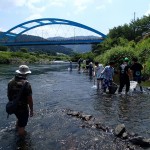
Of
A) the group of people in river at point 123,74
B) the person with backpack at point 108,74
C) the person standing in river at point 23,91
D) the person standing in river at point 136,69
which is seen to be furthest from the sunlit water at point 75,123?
the person standing in river at point 136,69

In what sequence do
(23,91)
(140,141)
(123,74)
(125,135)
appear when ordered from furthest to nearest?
(123,74), (125,135), (140,141), (23,91)

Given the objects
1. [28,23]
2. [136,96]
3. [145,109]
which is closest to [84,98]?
[136,96]

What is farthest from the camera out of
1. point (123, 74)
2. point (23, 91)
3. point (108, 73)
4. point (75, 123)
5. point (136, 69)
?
point (136, 69)

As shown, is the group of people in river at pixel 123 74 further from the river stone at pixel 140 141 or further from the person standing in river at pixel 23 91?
the person standing in river at pixel 23 91

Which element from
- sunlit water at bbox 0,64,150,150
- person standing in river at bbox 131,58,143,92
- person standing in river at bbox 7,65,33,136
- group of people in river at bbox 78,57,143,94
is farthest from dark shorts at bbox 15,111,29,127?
person standing in river at bbox 131,58,143,92

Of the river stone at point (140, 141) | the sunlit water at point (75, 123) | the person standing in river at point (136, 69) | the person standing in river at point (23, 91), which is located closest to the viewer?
the person standing in river at point (23, 91)

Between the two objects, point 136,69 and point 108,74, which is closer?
point 108,74

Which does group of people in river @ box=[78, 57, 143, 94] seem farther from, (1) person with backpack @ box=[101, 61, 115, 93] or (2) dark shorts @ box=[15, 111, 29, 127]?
(2) dark shorts @ box=[15, 111, 29, 127]

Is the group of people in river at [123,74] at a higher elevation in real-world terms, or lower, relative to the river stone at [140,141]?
higher

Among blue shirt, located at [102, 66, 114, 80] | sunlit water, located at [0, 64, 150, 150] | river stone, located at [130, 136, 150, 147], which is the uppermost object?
blue shirt, located at [102, 66, 114, 80]

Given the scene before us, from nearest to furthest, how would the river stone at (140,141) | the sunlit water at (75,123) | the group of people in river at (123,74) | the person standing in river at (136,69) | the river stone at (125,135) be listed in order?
the river stone at (140,141), the sunlit water at (75,123), the river stone at (125,135), the group of people in river at (123,74), the person standing in river at (136,69)

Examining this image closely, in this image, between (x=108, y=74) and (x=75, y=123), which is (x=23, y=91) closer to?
(x=75, y=123)

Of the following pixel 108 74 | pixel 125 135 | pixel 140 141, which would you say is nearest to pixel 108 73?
pixel 108 74

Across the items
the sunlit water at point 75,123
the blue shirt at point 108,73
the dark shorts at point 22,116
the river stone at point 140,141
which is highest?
the blue shirt at point 108,73
